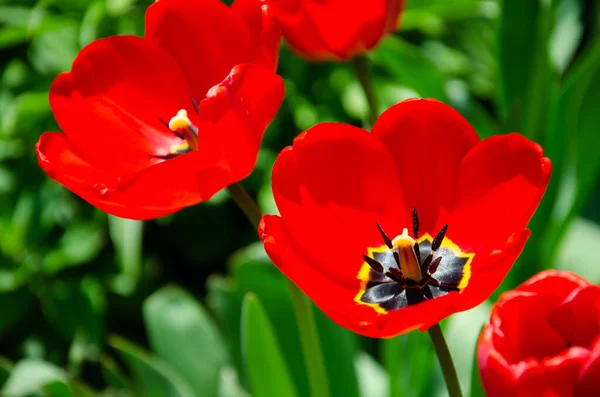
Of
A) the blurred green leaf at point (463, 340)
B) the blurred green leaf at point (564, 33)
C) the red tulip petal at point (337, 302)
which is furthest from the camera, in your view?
the blurred green leaf at point (564, 33)

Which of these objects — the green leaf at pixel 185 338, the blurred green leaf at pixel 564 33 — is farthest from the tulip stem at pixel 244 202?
the blurred green leaf at pixel 564 33

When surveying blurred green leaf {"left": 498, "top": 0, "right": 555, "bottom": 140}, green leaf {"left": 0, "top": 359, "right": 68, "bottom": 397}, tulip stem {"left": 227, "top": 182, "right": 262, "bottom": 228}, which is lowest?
green leaf {"left": 0, "top": 359, "right": 68, "bottom": 397}

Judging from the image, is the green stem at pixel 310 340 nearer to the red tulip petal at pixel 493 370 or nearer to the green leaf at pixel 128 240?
the red tulip petal at pixel 493 370

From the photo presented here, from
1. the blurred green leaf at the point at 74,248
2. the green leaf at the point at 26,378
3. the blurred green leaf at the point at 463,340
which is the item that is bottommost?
the blurred green leaf at the point at 74,248

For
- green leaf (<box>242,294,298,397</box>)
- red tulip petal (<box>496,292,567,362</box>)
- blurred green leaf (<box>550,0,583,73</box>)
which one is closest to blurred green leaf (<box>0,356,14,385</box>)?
green leaf (<box>242,294,298,397</box>)

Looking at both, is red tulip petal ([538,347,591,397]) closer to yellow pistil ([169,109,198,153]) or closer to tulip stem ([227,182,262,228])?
tulip stem ([227,182,262,228])

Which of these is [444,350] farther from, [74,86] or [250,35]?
[74,86]

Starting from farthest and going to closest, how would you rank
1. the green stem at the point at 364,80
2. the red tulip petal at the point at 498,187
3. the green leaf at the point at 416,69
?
the green leaf at the point at 416,69 < the green stem at the point at 364,80 < the red tulip petal at the point at 498,187
